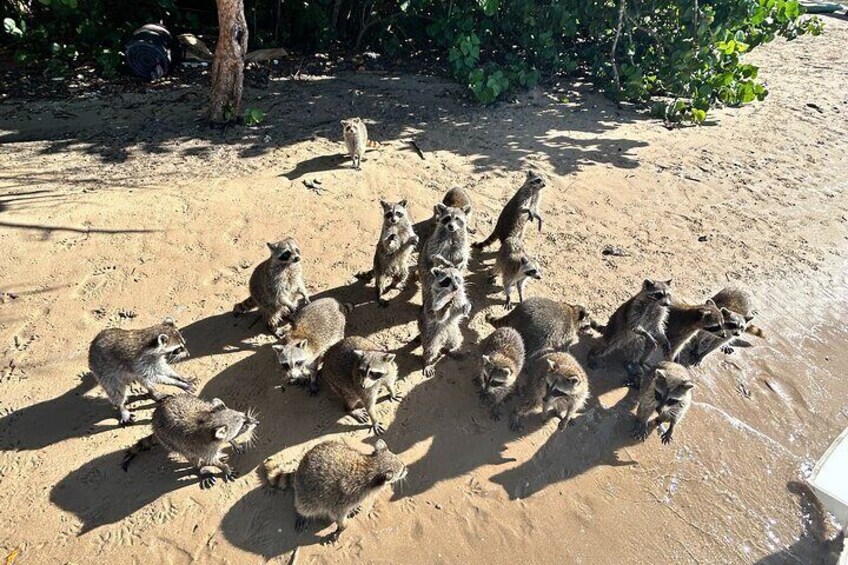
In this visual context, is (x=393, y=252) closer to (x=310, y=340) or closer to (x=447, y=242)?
(x=447, y=242)

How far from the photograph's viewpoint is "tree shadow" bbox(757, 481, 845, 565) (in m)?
5.15

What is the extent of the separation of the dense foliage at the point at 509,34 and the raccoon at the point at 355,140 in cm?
400

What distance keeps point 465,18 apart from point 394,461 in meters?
12.4

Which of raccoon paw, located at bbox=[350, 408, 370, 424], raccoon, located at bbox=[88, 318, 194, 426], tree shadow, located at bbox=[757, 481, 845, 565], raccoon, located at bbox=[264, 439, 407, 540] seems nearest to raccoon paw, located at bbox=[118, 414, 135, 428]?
raccoon, located at bbox=[88, 318, 194, 426]

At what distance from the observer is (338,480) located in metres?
4.68

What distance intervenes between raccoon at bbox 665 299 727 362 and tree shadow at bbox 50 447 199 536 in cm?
582

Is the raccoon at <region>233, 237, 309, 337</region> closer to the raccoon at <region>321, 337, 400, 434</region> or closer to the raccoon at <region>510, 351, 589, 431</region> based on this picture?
the raccoon at <region>321, 337, 400, 434</region>

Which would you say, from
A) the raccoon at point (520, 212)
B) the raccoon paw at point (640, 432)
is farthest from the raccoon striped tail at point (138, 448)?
the raccoon at point (520, 212)

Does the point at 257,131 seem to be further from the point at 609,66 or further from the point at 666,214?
the point at 609,66

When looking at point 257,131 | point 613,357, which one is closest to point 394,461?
point 613,357

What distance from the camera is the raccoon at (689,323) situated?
6.39 metres

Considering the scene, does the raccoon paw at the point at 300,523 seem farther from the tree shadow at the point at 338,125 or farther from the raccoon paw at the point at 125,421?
the tree shadow at the point at 338,125

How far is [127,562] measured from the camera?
4.55 meters

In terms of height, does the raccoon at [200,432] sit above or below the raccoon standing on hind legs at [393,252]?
below
